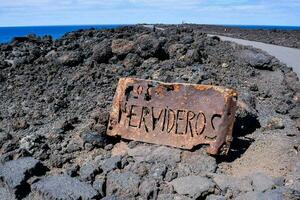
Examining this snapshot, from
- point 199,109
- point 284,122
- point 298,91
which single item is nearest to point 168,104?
point 199,109

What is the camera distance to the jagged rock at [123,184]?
5.23m

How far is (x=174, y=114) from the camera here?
20.6ft

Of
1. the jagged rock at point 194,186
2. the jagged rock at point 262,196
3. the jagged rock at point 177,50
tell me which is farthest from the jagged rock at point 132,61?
the jagged rock at point 262,196

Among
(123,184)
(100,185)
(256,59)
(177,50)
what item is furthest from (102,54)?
(123,184)

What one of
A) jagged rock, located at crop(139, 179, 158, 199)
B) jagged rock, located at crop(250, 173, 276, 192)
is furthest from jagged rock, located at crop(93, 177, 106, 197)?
jagged rock, located at crop(250, 173, 276, 192)

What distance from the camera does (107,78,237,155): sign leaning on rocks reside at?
5.80 metres

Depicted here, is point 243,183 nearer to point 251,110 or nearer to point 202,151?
point 202,151

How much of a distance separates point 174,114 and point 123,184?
135 cm

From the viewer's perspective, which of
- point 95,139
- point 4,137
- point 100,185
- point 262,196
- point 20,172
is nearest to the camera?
point 262,196

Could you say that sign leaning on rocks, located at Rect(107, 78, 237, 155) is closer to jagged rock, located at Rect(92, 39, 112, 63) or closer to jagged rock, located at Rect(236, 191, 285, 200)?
jagged rock, located at Rect(236, 191, 285, 200)

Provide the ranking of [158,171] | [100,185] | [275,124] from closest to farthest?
[100,185], [158,171], [275,124]

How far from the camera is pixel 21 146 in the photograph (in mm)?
6707

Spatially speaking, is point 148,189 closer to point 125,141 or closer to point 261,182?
point 261,182

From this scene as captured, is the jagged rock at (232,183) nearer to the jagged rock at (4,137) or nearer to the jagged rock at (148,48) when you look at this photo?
the jagged rock at (4,137)
